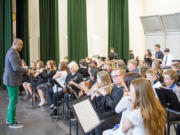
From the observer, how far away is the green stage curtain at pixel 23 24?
955 centimetres

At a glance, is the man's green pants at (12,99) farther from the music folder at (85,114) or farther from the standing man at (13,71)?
the music folder at (85,114)

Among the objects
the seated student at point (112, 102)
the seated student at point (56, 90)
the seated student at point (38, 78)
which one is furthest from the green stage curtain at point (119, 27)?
the seated student at point (112, 102)

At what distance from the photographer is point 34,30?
33.7 ft

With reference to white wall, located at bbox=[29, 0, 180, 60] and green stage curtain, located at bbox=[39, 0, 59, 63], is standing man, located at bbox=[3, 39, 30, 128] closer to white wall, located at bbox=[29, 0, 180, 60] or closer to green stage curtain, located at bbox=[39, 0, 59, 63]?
green stage curtain, located at bbox=[39, 0, 59, 63]

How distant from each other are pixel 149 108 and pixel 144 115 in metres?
0.07

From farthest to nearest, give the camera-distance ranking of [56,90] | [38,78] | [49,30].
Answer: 1. [49,30]
2. [38,78]
3. [56,90]

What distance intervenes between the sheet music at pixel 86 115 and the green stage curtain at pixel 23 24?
758cm

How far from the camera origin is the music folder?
2251 mm

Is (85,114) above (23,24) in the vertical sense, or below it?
below

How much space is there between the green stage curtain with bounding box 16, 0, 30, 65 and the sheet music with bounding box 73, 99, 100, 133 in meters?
7.58

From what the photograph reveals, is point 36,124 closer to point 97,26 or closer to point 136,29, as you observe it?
point 97,26

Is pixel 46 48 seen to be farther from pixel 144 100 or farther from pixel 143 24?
pixel 144 100

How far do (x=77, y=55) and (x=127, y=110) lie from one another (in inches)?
327

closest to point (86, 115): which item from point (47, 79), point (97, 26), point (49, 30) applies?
point (47, 79)
